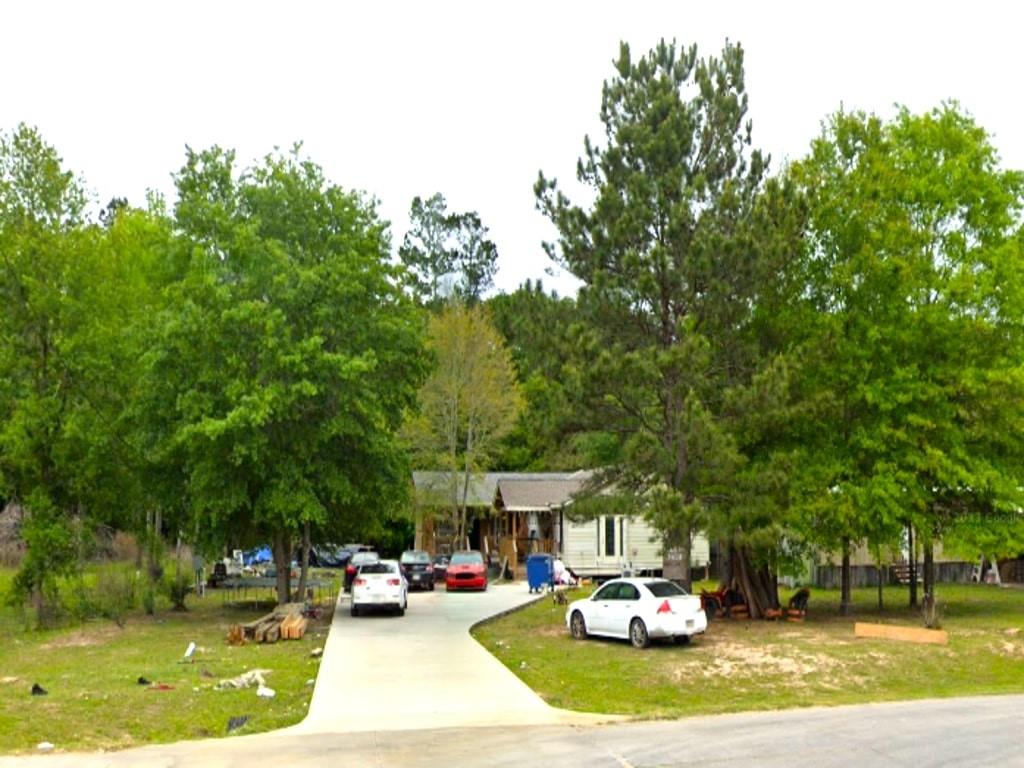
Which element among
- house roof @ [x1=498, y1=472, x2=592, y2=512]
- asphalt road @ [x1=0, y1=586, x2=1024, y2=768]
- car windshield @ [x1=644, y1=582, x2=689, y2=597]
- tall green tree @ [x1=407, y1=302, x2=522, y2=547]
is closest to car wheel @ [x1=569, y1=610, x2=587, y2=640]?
car windshield @ [x1=644, y1=582, x2=689, y2=597]

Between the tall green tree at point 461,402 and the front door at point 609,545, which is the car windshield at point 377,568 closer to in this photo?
the front door at point 609,545

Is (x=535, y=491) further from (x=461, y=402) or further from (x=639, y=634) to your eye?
(x=639, y=634)

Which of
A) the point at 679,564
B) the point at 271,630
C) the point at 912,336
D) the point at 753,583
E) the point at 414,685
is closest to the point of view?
the point at 414,685

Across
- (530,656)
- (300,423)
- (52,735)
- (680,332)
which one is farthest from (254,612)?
(52,735)

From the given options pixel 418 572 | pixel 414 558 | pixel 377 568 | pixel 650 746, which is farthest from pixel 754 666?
pixel 414 558

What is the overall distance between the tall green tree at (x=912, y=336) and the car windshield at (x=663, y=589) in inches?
195

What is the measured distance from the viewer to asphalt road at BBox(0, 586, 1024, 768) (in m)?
12.3

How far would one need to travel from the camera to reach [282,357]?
28.8m

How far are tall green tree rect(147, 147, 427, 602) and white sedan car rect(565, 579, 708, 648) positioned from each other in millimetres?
8776

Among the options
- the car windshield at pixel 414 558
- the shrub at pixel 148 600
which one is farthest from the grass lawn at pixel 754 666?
the car windshield at pixel 414 558

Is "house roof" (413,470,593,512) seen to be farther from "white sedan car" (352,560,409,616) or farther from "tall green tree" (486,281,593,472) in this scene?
"tall green tree" (486,281,593,472)

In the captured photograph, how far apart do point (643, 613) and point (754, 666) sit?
9.32 feet

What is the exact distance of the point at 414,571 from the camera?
143 feet

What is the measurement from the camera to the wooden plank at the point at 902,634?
24531mm
